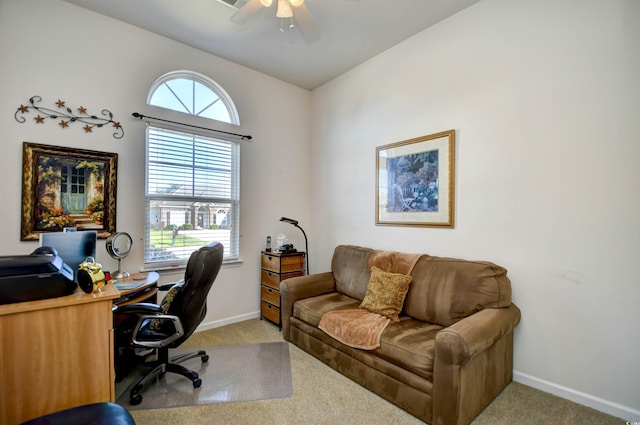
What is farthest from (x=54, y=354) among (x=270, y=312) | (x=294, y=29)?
(x=294, y=29)

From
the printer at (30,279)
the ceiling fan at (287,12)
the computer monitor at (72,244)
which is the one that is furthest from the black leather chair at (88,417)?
the ceiling fan at (287,12)

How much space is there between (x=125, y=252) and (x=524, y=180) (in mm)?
3503

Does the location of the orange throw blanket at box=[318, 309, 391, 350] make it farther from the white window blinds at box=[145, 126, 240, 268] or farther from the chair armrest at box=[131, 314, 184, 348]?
the white window blinds at box=[145, 126, 240, 268]

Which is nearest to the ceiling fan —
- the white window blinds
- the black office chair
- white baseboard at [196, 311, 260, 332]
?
the white window blinds

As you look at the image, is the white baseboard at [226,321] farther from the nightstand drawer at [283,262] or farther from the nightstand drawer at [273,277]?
the nightstand drawer at [283,262]

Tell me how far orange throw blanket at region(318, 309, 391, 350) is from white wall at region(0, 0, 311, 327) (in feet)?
5.23

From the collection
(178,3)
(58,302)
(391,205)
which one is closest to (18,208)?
(58,302)

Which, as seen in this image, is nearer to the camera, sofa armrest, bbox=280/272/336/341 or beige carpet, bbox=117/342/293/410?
beige carpet, bbox=117/342/293/410

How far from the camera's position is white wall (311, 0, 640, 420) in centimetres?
193

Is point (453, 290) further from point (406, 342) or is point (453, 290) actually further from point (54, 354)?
point (54, 354)

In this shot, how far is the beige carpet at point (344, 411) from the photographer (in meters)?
1.92

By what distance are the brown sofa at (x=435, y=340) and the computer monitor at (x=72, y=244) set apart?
1.74 meters

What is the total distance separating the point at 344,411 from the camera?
6.66 ft

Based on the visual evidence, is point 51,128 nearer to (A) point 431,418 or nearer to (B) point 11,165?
(B) point 11,165
